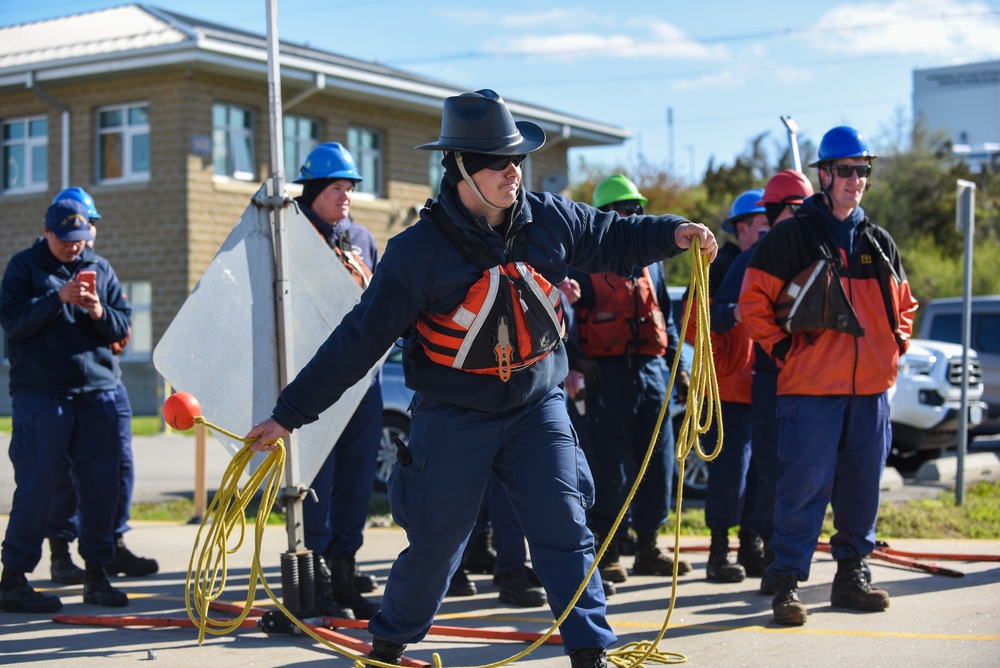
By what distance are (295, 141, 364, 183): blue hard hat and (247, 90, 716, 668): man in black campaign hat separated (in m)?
1.86

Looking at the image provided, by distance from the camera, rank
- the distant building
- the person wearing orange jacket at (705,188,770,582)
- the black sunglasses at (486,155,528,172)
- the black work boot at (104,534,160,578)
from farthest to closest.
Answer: the distant building → the black work boot at (104,534,160,578) → the person wearing orange jacket at (705,188,770,582) → the black sunglasses at (486,155,528,172)

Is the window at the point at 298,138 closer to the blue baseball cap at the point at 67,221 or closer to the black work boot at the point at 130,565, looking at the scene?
the black work boot at the point at 130,565

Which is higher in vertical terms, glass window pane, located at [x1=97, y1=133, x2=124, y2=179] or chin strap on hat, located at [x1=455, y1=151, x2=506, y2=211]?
glass window pane, located at [x1=97, y1=133, x2=124, y2=179]

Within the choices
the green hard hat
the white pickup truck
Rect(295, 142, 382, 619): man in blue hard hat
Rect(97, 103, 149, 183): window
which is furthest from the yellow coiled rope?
Rect(97, 103, 149, 183): window

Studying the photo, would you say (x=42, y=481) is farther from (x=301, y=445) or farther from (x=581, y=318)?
(x=581, y=318)

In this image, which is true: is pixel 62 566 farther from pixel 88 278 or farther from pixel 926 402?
pixel 926 402

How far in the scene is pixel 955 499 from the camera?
9.84m

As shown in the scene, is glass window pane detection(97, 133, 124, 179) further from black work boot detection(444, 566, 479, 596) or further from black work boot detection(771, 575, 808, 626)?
black work boot detection(771, 575, 808, 626)

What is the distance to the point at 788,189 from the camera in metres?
7.09

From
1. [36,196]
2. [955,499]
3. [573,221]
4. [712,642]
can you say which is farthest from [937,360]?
[36,196]

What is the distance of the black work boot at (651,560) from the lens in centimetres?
707

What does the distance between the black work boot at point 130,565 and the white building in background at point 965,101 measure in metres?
70.4

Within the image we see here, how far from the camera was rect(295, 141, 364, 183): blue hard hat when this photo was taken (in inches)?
244

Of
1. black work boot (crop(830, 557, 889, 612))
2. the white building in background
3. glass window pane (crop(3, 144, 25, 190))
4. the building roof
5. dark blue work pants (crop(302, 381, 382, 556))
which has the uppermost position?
the white building in background
